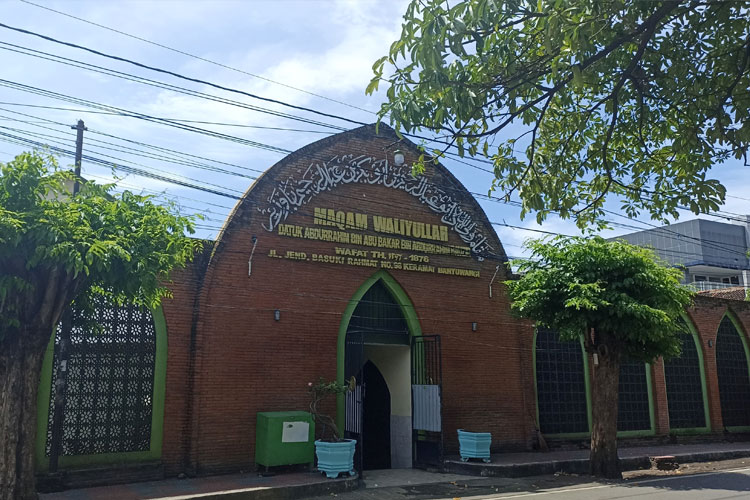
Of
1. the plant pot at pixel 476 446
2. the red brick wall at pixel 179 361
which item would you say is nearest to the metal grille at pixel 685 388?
the plant pot at pixel 476 446

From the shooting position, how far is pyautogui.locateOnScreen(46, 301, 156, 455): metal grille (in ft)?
37.6

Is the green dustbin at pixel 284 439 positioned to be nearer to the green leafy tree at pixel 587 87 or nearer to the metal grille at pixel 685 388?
the green leafy tree at pixel 587 87

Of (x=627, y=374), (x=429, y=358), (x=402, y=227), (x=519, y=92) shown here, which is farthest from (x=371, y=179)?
(x=627, y=374)

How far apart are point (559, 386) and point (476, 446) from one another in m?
4.70

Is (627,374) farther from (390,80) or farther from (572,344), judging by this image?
(390,80)

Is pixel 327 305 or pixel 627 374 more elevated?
pixel 327 305

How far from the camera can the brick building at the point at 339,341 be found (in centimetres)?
1212

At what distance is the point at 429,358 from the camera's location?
15484mm

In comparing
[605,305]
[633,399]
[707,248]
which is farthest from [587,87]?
[707,248]

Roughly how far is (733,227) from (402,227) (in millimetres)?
29705

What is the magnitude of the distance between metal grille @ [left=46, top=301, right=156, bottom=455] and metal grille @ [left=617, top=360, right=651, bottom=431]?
13615 millimetres

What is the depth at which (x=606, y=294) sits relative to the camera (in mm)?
13195

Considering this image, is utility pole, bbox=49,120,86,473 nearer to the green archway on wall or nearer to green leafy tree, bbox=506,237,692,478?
green leafy tree, bbox=506,237,692,478

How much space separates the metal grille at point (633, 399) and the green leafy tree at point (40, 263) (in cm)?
1511
